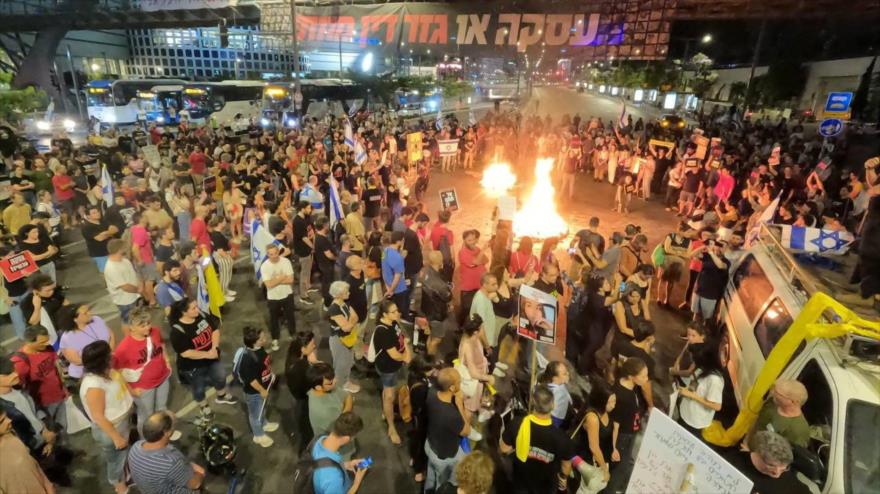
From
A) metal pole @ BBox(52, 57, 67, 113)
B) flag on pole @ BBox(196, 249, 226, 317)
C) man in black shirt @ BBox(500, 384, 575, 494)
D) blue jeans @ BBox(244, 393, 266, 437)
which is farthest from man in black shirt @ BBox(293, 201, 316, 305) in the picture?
metal pole @ BBox(52, 57, 67, 113)

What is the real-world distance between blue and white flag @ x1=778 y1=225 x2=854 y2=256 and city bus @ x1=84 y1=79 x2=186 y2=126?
35972 millimetres

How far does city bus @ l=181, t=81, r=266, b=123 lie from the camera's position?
33000mm

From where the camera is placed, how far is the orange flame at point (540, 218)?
10.9 meters

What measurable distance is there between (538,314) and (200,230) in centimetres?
574

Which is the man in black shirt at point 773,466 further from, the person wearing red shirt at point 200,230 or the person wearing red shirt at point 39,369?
the person wearing red shirt at point 200,230

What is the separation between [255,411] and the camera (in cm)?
Result: 518

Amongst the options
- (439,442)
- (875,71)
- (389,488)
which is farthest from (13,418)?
(875,71)

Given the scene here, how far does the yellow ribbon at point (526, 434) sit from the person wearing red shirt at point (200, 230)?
19.8 feet

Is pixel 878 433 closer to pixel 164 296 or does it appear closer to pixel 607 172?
pixel 164 296

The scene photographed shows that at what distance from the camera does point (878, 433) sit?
347 centimetres

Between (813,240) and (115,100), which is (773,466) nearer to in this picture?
(813,240)

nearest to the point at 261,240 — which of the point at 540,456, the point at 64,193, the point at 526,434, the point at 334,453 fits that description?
the point at 334,453

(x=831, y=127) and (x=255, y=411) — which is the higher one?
(x=831, y=127)

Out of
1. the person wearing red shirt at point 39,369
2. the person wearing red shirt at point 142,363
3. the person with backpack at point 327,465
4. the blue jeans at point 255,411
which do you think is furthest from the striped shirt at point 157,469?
the person wearing red shirt at point 39,369
